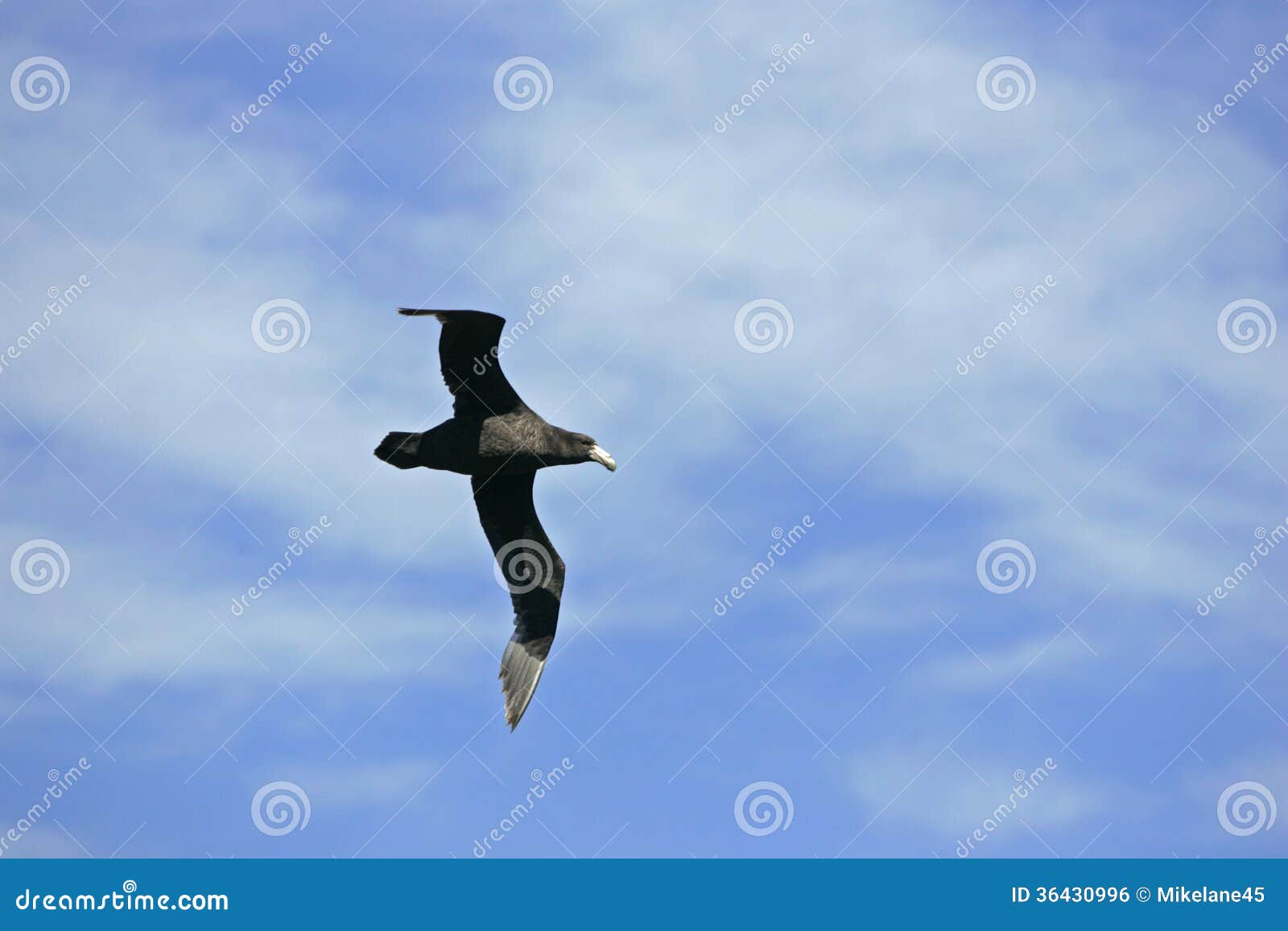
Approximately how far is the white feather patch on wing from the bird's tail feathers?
4.45 m

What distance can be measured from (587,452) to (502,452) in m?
1.57

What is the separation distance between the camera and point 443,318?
25.5 meters

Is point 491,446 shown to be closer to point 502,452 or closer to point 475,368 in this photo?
Answer: point 502,452

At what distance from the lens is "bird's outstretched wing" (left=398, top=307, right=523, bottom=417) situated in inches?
1029

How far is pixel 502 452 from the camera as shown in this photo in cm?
2686

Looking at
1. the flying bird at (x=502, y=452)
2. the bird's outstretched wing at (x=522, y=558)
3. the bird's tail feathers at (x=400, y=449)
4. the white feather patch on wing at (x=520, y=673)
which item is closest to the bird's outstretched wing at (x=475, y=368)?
the flying bird at (x=502, y=452)

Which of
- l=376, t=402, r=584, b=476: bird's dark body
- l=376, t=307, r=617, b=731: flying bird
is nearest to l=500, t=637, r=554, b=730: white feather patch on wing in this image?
l=376, t=307, r=617, b=731: flying bird

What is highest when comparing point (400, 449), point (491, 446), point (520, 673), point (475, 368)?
point (475, 368)

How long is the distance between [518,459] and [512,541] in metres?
2.76

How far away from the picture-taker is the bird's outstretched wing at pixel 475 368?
26.1 m

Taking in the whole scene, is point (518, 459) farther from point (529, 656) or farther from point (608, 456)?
point (529, 656)

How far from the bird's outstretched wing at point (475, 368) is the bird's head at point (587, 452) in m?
1.21

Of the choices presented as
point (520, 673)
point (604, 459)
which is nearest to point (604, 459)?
point (604, 459)
